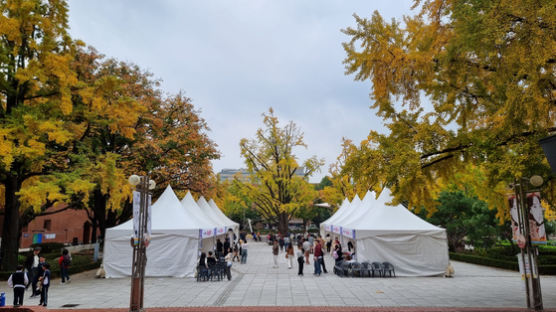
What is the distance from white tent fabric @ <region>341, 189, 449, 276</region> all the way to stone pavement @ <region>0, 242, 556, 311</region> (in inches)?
28.6

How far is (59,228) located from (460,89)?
4042cm

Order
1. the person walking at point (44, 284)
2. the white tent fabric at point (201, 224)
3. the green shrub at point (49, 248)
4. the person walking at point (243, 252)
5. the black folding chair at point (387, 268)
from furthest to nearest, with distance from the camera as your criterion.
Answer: the green shrub at point (49, 248), the person walking at point (243, 252), the white tent fabric at point (201, 224), the black folding chair at point (387, 268), the person walking at point (44, 284)

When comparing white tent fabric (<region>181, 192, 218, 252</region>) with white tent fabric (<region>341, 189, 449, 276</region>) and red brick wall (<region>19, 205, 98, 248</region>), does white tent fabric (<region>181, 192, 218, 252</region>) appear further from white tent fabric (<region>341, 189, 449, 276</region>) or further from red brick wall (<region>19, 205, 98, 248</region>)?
red brick wall (<region>19, 205, 98, 248</region>)

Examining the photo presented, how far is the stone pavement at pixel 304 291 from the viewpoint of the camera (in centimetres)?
943

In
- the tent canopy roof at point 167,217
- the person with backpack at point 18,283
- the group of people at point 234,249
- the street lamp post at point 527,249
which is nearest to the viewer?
the street lamp post at point 527,249

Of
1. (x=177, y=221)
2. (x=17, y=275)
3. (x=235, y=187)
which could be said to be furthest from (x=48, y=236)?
(x=17, y=275)

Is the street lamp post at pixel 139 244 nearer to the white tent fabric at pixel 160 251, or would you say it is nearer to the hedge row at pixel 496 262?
the white tent fabric at pixel 160 251

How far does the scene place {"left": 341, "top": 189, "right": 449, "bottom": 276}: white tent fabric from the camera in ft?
49.1

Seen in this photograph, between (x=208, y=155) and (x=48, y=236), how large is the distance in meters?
23.5

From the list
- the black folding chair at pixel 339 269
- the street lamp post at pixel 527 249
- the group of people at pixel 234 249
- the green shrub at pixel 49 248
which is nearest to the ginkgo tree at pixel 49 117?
the group of people at pixel 234 249

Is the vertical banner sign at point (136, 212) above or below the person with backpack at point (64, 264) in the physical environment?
above

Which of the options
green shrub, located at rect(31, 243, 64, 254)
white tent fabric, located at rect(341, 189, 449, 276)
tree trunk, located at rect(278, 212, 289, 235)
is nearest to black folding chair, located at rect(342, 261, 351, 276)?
white tent fabric, located at rect(341, 189, 449, 276)

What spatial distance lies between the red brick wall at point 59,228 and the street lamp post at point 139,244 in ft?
98.9

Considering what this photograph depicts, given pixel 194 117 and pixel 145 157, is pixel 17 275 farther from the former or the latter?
pixel 194 117
